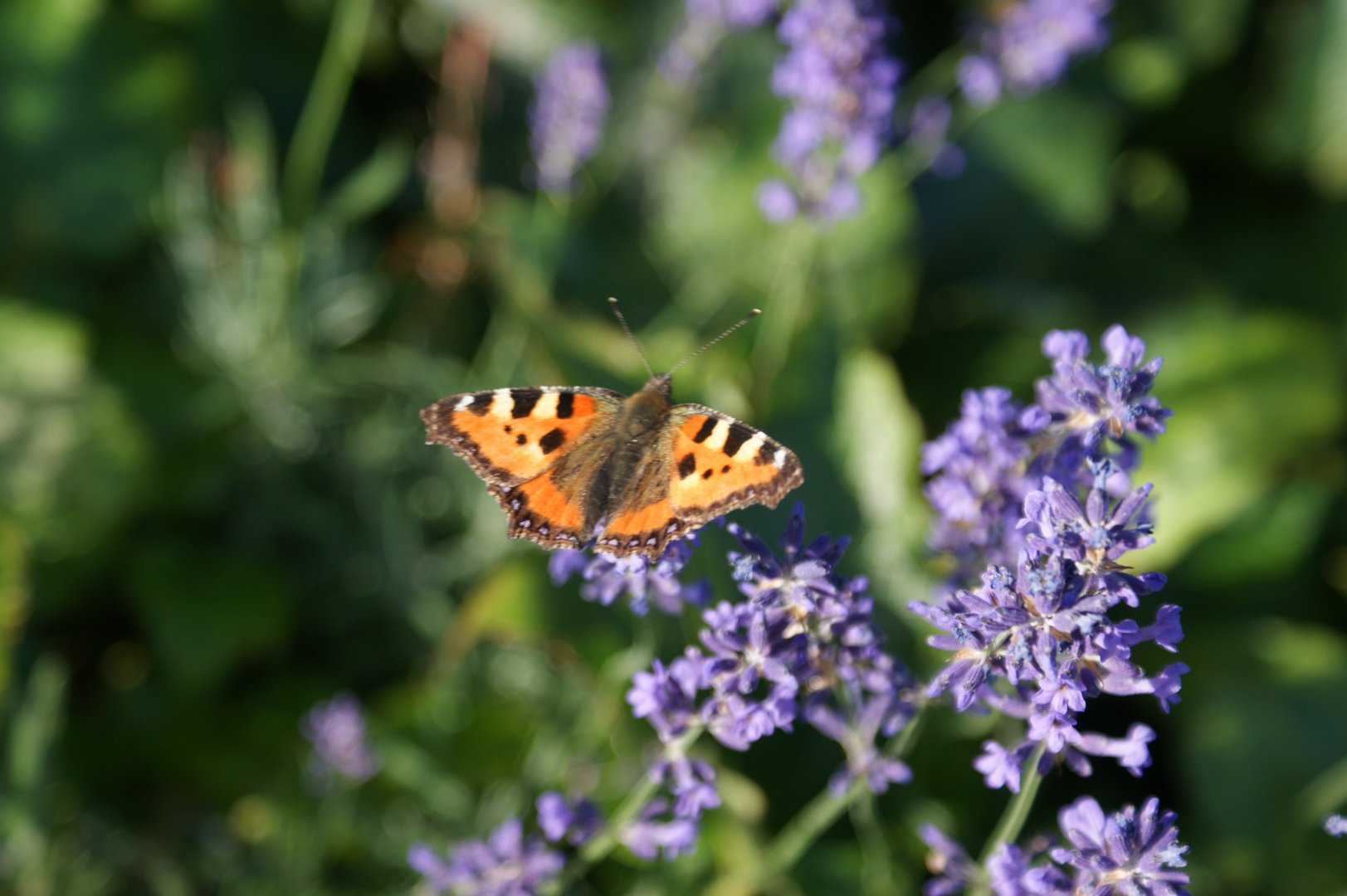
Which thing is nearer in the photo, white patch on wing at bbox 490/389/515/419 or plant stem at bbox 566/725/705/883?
plant stem at bbox 566/725/705/883

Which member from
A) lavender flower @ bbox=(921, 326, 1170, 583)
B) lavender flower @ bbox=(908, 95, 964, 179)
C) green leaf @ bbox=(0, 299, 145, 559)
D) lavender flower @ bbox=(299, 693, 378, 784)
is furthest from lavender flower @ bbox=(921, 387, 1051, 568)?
green leaf @ bbox=(0, 299, 145, 559)

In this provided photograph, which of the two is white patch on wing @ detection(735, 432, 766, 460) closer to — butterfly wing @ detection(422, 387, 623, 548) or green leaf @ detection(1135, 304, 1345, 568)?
butterfly wing @ detection(422, 387, 623, 548)

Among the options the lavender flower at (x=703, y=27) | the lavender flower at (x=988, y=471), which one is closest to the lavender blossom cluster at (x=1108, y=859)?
the lavender flower at (x=988, y=471)

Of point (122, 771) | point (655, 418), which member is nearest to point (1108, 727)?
point (655, 418)

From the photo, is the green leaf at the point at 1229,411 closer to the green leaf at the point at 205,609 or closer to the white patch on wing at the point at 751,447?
the white patch on wing at the point at 751,447

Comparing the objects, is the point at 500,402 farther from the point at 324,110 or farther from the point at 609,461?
the point at 324,110
